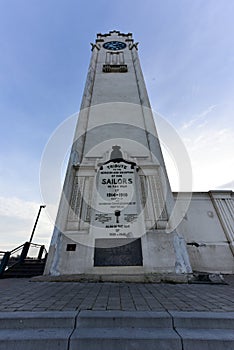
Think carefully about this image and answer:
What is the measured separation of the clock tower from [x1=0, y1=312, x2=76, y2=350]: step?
2.49m

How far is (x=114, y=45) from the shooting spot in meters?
16.7

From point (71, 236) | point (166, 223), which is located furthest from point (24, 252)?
point (166, 223)

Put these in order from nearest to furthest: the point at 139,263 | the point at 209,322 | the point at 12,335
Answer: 1. the point at 12,335
2. the point at 209,322
3. the point at 139,263

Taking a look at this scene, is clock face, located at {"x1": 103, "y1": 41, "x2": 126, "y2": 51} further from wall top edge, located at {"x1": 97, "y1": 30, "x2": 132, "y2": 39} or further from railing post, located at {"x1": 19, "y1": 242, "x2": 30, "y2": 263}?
railing post, located at {"x1": 19, "y1": 242, "x2": 30, "y2": 263}

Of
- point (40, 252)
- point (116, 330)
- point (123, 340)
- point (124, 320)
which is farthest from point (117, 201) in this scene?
point (40, 252)

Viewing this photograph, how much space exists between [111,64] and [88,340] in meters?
16.1

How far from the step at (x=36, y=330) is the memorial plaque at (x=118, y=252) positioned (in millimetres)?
2769

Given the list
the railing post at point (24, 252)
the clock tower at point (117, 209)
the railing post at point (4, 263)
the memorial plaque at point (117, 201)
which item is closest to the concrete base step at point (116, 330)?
the clock tower at point (117, 209)

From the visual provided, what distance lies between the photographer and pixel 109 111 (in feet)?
32.1

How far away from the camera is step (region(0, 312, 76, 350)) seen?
170cm

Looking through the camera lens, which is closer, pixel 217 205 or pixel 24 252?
pixel 217 205

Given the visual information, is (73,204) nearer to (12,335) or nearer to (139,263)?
(139,263)

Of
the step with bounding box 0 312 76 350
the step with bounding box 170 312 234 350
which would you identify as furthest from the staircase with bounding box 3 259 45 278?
the step with bounding box 170 312 234 350

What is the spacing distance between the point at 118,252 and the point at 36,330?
3.14 m
